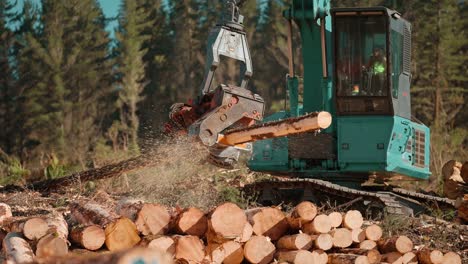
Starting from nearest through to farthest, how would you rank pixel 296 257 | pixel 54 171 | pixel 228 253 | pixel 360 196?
1. pixel 228 253
2. pixel 296 257
3. pixel 360 196
4. pixel 54 171

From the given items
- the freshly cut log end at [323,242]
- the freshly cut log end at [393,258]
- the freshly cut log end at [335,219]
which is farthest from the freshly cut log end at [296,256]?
the freshly cut log end at [393,258]

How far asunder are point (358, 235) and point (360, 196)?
2.37 m

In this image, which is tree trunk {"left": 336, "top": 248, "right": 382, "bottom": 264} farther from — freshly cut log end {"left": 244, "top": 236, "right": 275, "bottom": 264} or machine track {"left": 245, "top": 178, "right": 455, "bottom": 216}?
machine track {"left": 245, "top": 178, "right": 455, "bottom": 216}

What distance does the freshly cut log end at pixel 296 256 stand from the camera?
23.7 ft

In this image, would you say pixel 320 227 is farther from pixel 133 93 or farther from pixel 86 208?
pixel 133 93

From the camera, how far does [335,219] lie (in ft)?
25.3

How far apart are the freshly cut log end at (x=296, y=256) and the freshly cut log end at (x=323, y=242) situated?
0.55 ft

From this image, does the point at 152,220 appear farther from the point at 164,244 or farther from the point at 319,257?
the point at 319,257

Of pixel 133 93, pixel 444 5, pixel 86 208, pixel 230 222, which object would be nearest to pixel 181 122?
pixel 86 208

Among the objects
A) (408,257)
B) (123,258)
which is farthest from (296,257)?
(123,258)

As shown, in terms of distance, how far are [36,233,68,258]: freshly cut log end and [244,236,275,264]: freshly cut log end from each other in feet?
5.10

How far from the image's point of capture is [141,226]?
7.09m

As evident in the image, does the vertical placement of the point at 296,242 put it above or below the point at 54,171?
above

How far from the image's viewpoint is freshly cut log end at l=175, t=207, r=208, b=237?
7078 millimetres
